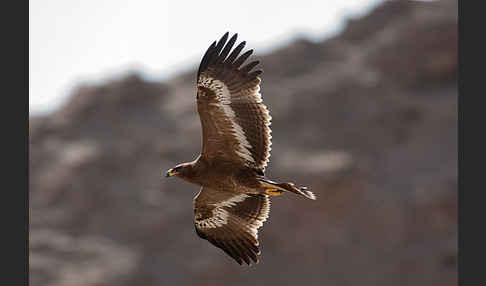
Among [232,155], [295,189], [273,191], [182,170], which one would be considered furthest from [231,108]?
[295,189]

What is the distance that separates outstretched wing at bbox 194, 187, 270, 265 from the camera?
931 centimetres

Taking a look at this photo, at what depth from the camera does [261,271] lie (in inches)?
968

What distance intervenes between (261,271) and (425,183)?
632cm

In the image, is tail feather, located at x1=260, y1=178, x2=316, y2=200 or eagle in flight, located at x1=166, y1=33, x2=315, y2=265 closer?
tail feather, located at x1=260, y1=178, x2=316, y2=200

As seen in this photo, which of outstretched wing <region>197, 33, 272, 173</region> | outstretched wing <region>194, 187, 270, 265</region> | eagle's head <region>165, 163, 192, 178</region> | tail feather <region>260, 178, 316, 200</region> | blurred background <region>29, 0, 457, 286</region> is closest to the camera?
tail feather <region>260, 178, 316, 200</region>

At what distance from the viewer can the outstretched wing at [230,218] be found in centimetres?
931

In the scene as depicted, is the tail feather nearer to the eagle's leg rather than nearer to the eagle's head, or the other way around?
the eagle's leg

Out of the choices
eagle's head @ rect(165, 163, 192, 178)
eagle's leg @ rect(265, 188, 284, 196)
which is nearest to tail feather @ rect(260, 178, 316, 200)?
eagle's leg @ rect(265, 188, 284, 196)

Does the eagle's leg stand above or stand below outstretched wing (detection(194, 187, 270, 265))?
above

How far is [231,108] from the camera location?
8.59 m

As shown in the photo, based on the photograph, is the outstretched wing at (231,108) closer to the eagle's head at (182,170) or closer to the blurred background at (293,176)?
the eagle's head at (182,170)

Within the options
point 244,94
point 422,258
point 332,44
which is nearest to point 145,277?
point 422,258

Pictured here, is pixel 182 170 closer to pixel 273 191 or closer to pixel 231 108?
pixel 231 108

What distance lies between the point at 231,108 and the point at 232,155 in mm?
590
